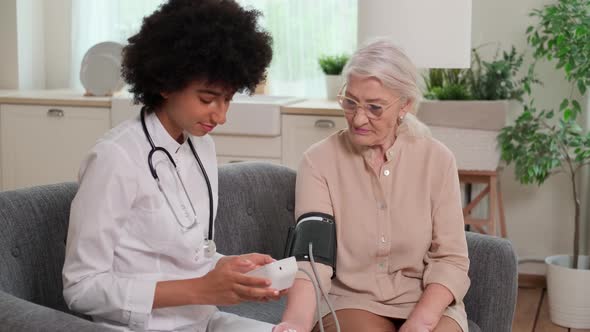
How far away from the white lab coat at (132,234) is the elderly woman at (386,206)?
1.23 ft

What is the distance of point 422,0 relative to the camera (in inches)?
120

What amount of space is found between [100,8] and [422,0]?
8.24 ft

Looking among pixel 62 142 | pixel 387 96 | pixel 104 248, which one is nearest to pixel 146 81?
pixel 104 248

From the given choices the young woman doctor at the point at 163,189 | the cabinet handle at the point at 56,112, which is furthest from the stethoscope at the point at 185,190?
the cabinet handle at the point at 56,112

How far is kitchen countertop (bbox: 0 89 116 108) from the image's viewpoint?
4.34m

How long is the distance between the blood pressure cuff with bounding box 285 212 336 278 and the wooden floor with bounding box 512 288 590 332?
1.80 meters

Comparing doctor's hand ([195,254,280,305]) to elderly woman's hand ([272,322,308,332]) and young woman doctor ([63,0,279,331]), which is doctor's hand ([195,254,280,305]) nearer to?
young woman doctor ([63,0,279,331])

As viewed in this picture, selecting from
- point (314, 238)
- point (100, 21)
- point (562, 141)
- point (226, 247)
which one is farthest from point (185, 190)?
point (100, 21)

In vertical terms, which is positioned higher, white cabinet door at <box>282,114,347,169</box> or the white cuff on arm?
white cabinet door at <box>282,114,347,169</box>

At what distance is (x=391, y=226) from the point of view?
2199mm

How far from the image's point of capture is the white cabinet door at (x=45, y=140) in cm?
439

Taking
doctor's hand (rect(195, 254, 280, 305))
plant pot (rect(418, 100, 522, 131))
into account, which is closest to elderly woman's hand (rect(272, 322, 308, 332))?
doctor's hand (rect(195, 254, 280, 305))

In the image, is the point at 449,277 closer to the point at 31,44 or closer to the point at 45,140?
the point at 45,140

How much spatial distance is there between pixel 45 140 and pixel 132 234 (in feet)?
9.61
